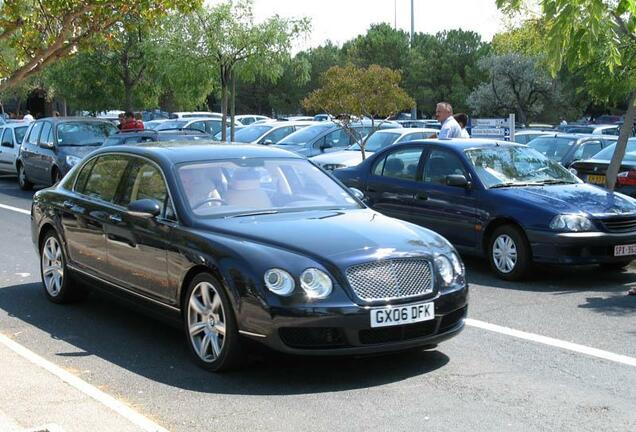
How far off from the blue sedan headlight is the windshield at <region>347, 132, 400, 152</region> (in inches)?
365

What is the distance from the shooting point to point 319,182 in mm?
7652

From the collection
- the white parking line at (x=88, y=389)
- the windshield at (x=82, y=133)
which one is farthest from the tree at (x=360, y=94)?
the white parking line at (x=88, y=389)

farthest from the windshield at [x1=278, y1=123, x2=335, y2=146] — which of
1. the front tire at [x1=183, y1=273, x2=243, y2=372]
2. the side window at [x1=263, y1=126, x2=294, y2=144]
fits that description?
the front tire at [x1=183, y1=273, x2=243, y2=372]

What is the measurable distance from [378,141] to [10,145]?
34.7 ft

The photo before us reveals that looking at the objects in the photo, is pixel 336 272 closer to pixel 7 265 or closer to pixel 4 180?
pixel 7 265

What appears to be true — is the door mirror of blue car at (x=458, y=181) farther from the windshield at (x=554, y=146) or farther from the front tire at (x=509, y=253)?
the windshield at (x=554, y=146)

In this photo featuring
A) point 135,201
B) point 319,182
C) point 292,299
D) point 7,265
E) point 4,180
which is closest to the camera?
point 292,299

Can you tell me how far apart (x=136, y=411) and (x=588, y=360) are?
327cm

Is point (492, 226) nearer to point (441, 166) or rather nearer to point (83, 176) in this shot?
point (441, 166)

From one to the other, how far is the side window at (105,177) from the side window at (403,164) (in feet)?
14.2

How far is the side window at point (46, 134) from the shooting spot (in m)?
19.9

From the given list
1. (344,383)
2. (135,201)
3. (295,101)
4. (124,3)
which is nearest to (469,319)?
(344,383)

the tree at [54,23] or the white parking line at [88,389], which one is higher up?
the tree at [54,23]

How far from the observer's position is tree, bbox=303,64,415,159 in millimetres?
18703
